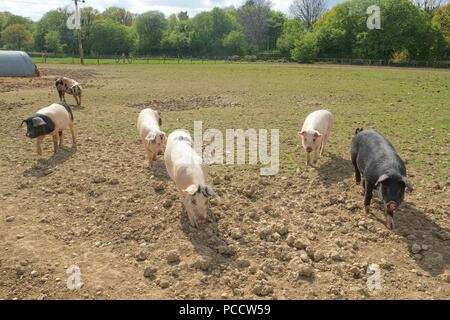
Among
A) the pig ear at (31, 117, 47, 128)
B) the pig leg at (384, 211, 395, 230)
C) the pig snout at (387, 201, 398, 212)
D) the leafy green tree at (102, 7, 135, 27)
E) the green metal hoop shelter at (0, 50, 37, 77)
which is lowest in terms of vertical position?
the pig leg at (384, 211, 395, 230)

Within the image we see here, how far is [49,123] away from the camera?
365 inches

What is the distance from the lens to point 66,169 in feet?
27.3

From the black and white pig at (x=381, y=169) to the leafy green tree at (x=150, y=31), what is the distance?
7916cm

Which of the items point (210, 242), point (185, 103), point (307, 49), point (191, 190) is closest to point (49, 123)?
point (191, 190)

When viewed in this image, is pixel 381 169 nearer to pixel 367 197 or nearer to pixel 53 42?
pixel 367 197

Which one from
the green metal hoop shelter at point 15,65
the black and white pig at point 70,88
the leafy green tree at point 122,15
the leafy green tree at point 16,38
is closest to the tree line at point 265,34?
the leafy green tree at point 16,38

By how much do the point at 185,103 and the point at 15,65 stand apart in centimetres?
1607

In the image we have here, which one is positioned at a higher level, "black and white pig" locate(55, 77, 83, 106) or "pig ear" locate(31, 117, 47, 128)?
"black and white pig" locate(55, 77, 83, 106)

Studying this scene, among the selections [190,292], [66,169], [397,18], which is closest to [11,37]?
[397,18]

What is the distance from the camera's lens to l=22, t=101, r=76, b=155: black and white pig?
29.6ft

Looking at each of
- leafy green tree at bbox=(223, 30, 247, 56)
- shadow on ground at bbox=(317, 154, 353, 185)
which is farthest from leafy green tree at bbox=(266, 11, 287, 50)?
shadow on ground at bbox=(317, 154, 353, 185)

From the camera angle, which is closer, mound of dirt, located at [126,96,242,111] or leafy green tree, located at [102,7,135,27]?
mound of dirt, located at [126,96,242,111]

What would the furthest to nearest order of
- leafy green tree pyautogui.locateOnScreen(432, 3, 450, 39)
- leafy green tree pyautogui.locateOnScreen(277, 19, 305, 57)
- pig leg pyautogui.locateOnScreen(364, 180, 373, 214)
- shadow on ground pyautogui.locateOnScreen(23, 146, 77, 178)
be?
1. leafy green tree pyautogui.locateOnScreen(277, 19, 305, 57)
2. leafy green tree pyautogui.locateOnScreen(432, 3, 450, 39)
3. shadow on ground pyautogui.locateOnScreen(23, 146, 77, 178)
4. pig leg pyautogui.locateOnScreen(364, 180, 373, 214)

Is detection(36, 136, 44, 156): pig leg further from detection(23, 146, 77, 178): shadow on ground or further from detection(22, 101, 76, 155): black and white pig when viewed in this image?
detection(23, 146, 77, 178): shadow on ground
